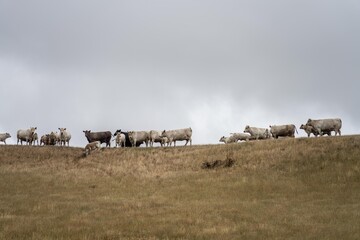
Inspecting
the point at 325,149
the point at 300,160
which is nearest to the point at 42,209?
the point at 300,160

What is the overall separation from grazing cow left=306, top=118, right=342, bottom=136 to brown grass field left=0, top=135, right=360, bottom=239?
8.86 meters

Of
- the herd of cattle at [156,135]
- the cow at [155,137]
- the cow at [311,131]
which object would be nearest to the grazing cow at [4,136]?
the herd of cattle at [156,135]

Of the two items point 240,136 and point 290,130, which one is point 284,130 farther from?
point 240,136

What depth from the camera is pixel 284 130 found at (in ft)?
171

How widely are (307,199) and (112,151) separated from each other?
25.1m

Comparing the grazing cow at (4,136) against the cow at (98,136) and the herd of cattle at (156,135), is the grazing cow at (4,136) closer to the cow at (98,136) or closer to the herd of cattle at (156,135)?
the herd of cattle at (156,135)

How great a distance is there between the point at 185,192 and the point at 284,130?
2619 centimetres

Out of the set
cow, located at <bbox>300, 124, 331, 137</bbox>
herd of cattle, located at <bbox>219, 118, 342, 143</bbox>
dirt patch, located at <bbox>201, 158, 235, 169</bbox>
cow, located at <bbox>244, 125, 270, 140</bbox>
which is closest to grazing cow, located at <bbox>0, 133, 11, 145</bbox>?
herd of cattle, located at <bbox>219, 118, 342, 143</bbox>

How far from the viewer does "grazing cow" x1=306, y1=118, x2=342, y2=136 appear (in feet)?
161

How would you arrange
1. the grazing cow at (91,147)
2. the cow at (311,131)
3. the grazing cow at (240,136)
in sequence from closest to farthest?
the grazing cow at (91,147)
the cow at (311,131)
the grazing cow at (240,136)

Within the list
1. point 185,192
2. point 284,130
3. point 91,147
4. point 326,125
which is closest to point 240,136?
point 284,130

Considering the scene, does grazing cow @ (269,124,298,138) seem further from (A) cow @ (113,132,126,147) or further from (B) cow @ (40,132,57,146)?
(B) cow @ (40,132,57,146)

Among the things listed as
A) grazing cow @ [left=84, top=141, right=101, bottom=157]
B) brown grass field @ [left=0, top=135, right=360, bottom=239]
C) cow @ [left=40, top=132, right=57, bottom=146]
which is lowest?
brown grass field @ [left=0, top=135, right=360, bottom=239]

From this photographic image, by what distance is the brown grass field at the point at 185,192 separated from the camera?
1891 cm
